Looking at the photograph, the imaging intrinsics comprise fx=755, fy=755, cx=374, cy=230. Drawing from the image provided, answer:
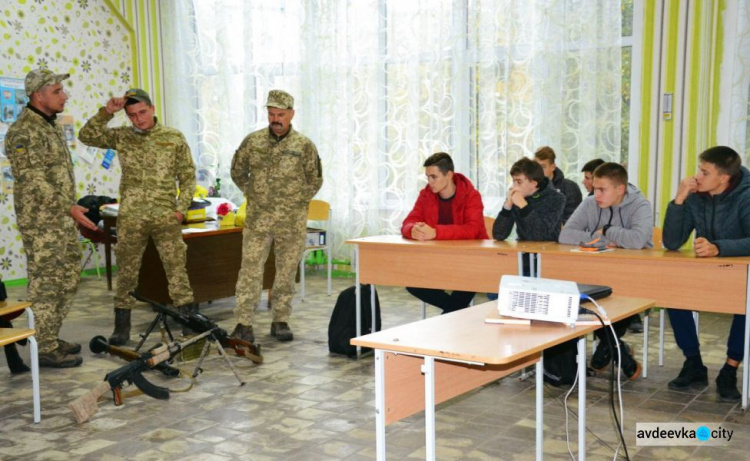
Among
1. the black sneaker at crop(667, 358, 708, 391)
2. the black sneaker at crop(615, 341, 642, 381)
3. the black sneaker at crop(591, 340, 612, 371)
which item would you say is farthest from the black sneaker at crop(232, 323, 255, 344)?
the black sneaker at crop(667, 358, 708, 391)

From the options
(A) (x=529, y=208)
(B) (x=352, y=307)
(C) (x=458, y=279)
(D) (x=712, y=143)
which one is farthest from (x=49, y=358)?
(D) (x=712, y=143)

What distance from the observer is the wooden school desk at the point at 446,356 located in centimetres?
218

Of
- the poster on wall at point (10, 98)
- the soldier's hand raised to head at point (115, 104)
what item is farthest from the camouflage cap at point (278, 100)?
the poster on wall at point (10, 98)

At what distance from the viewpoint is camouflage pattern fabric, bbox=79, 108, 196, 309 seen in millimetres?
4891

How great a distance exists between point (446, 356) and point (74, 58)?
724 cm

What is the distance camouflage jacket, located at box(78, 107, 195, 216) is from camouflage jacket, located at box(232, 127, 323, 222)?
1.58 ft

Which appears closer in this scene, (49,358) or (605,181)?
(605,181)

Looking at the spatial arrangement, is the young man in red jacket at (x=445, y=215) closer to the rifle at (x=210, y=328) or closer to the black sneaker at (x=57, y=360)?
the rifle at (x=210, y=328)

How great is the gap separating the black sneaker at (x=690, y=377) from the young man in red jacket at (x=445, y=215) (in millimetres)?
1281

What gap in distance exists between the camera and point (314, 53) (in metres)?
7.62

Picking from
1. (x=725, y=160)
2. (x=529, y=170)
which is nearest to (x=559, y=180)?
(x=529, y=170)

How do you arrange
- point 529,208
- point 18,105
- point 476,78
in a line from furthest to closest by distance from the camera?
point 18,105 → point 476,78 → point 529,208

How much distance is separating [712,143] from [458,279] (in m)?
2.72

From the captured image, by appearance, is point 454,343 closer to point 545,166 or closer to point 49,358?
point 49,358
